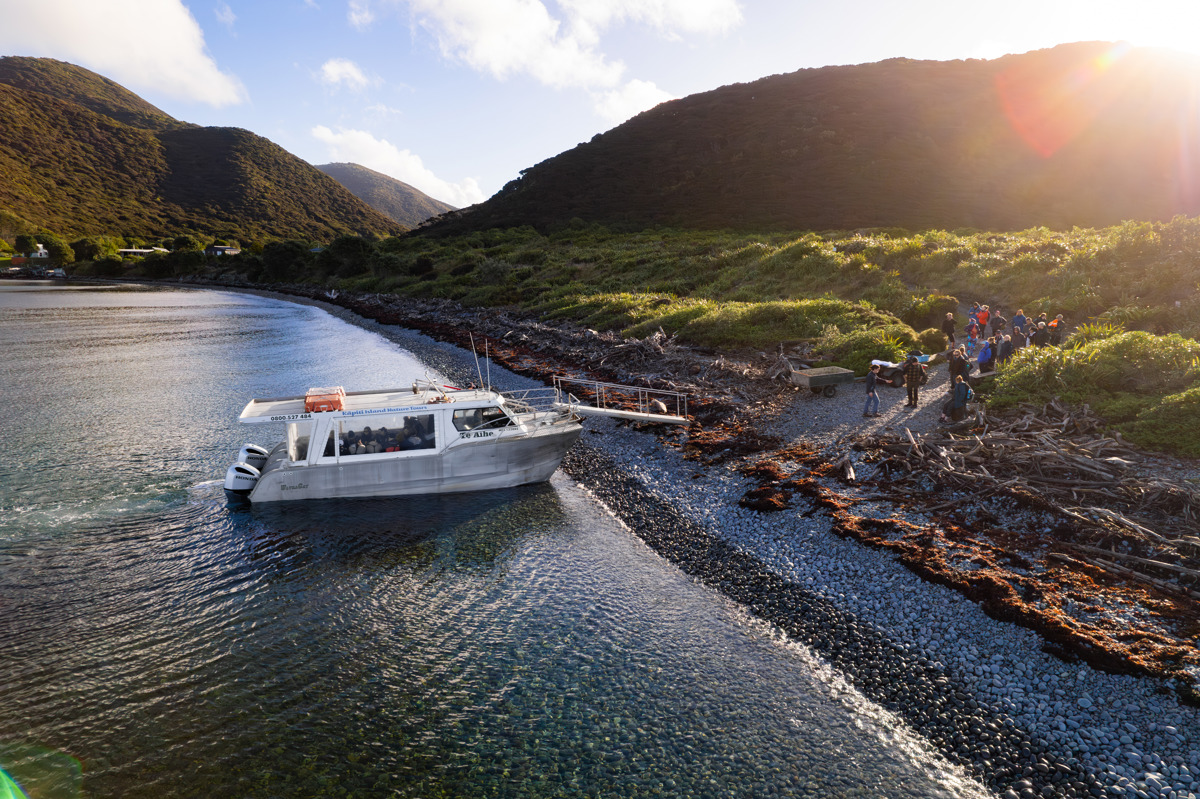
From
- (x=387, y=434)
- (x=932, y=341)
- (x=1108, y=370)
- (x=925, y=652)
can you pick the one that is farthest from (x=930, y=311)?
(x=387, y=434)

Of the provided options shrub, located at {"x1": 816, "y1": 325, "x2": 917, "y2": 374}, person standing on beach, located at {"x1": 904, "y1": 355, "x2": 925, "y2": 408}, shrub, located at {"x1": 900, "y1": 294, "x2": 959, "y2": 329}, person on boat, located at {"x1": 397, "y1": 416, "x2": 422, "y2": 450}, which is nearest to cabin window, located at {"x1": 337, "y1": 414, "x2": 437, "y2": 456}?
person on boat, located at {"x1": 397, "y1": 416, "x2": 422, "y2": 450}

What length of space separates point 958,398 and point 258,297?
4379 inches

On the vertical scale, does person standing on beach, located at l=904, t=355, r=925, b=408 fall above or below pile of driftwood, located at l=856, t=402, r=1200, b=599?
above

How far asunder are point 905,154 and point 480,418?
11182 centimetres

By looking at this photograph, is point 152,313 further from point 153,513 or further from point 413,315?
point 153,513

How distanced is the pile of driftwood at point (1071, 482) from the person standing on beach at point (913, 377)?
282cm

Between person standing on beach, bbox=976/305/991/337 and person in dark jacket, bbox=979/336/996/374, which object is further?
person standing on beach, bbox=976/305/991/337

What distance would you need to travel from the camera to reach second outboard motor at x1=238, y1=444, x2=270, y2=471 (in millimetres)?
19136

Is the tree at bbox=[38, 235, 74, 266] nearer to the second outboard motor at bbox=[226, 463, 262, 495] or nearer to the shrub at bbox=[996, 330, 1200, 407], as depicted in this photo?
the second outboard motor at bbox=[226, 463, 262, 495]

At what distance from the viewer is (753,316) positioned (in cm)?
3519

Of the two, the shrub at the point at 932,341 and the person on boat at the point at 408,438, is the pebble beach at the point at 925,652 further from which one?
the shrub at the point at 932,341

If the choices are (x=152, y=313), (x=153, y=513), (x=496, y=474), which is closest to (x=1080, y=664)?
(x=496, y=474)

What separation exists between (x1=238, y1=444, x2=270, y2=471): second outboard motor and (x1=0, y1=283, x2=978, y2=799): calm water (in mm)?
1574

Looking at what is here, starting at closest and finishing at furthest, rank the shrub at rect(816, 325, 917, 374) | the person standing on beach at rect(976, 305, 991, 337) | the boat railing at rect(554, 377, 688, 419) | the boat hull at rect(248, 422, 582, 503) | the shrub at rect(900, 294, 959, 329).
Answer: the boat hull at rect(248, 422, 582, 503)
the boat railing at rect(554, 377, 688, 419)
the shrub at rect(816, 325, 917, 374)
the person standing on beach at rect(976, 305, 991, 337)
the shrub at rect(900, 294, 959, 329)
